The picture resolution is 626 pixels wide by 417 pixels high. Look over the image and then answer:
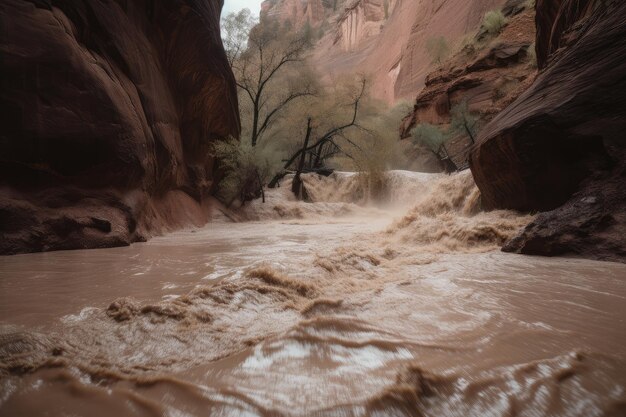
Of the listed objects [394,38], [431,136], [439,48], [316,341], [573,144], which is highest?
[394,38]

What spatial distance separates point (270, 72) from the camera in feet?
46.7

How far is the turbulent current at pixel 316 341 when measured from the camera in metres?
0.95

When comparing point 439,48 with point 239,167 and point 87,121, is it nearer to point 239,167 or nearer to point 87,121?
point 239,167

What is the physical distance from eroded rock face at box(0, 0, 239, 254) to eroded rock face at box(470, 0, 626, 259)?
17.9 ft

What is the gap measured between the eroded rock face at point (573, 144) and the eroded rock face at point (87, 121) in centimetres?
546

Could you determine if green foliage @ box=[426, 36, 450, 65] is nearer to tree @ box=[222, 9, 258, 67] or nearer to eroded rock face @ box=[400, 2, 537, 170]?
eroded rock face @ box=[400, 2, 537, 170]

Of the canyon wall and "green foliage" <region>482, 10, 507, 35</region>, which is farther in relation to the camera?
the canyon wall

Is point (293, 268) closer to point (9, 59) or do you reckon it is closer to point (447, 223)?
point (447, 223)

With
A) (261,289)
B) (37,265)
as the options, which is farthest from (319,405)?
(37,265)

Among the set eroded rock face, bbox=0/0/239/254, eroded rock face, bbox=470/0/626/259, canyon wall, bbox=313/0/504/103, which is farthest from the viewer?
canyon wall, bbox=313/0/504/103

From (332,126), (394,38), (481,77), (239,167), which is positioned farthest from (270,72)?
(394,38)

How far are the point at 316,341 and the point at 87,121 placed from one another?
4.70m

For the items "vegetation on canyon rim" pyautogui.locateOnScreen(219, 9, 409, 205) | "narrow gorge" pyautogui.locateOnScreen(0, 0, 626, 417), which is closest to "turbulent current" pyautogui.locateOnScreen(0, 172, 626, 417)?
"narrow gorge" pyautogui.locateOnScreen(0, 0, 626, 417)

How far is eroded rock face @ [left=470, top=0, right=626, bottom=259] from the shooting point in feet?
10.5
